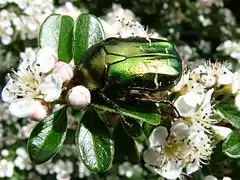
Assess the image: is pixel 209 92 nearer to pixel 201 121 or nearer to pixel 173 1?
pixel 201 121

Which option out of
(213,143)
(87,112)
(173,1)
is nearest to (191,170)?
(213,143)

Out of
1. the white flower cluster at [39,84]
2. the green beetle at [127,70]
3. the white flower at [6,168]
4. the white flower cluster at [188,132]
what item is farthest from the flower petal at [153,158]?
the white flower at [6,168]

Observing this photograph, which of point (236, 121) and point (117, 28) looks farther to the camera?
point (117, 28)

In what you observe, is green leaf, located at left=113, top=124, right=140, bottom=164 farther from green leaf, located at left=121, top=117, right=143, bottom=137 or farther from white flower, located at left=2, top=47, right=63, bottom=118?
white flower, located at left=2, top=47, right=63, bottom=118

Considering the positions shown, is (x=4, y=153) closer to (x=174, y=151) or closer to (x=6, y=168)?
(x=6, y=168)

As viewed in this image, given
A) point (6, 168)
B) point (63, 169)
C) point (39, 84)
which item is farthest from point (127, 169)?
point (39, 84)

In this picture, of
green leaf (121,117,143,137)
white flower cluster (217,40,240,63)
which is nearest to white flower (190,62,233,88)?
green leaf (121,117,143,137)

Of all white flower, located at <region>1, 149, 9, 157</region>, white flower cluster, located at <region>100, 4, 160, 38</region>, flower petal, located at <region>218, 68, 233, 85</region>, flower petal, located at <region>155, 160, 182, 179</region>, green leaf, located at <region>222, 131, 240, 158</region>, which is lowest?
white flower, located at <region>1, 149, 9, 157</region>
